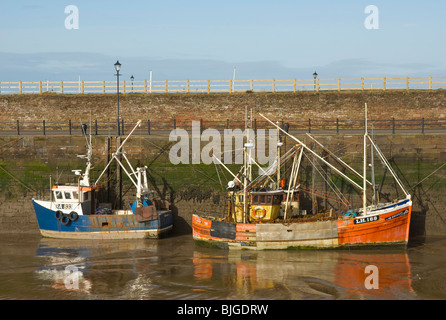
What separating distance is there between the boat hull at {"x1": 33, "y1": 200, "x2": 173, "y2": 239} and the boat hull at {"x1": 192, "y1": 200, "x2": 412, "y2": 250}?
321 cm

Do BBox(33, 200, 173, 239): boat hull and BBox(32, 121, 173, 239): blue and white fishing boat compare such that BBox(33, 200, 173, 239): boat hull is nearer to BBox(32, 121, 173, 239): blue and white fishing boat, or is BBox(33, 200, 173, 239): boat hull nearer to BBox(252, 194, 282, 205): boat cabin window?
BBox(32, 121, 173, 239): blue and white fishing boat

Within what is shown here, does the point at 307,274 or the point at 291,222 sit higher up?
the point at 291,222

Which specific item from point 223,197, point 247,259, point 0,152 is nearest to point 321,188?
point 223,197

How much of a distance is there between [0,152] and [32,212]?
152 inches

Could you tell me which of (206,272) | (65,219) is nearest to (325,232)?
(206,272)

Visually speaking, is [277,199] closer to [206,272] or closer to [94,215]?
[206,272]

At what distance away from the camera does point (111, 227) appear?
28453mm

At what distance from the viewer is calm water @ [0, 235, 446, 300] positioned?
Answer: 19.4 metres

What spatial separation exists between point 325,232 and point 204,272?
6122mm

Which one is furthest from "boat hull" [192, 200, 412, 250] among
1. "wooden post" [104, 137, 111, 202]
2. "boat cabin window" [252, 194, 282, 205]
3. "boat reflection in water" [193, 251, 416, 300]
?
"wooden post" [104, 137, 111, 202]

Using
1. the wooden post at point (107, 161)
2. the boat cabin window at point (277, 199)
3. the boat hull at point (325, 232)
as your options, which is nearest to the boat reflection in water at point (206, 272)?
the boat hull at point (325, 232)

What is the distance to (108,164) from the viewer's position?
101 feet
